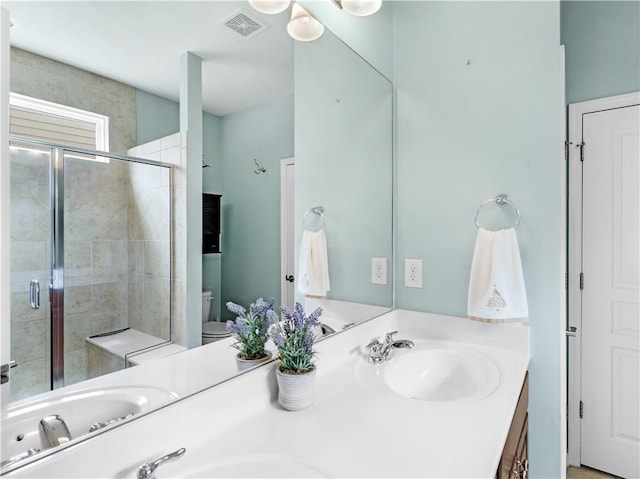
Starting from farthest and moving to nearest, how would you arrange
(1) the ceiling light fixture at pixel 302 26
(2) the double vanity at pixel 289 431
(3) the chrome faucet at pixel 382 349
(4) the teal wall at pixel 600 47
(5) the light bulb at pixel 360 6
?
1. (4) the teal wall at pixel 600 47
2. (5) the light bulb at pixel 360 6
3. (3) the chrome faucet at pixel 382 349
4. (1) the ceiling light fixture at pixel 302 26
5. (2) the double vanity at pixel 289 431

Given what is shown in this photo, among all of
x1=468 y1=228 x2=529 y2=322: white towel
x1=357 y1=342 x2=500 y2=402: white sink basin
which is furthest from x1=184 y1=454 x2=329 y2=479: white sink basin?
x1=468 y1=228 x2=529 y2=322: white towel

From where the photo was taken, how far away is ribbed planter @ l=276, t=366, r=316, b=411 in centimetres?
88

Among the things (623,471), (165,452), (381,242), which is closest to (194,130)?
(165,452)

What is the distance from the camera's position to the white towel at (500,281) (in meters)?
1.33

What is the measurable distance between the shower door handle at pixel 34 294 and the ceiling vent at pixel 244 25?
2.31ft

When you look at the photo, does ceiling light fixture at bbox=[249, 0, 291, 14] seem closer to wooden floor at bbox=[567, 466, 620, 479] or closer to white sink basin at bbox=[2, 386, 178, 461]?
white sink basin at bbox=[2, 386, 178, 461]

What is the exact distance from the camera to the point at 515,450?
1012mm

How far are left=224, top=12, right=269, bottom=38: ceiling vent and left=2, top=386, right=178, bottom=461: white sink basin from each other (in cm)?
85

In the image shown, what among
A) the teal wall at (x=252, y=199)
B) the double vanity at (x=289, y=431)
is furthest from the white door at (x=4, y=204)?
the teal wall at (x=252, y=199)

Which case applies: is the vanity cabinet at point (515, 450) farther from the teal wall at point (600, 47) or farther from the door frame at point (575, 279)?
the teal wall at point (600, 47)

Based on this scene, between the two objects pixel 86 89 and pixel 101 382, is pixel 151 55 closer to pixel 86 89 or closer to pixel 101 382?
pixel 86 89

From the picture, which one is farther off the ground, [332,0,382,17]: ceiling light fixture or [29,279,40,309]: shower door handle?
[332,0,382,17]: ceiling light fixture

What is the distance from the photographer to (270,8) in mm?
984

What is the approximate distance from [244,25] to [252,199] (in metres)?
0.44
